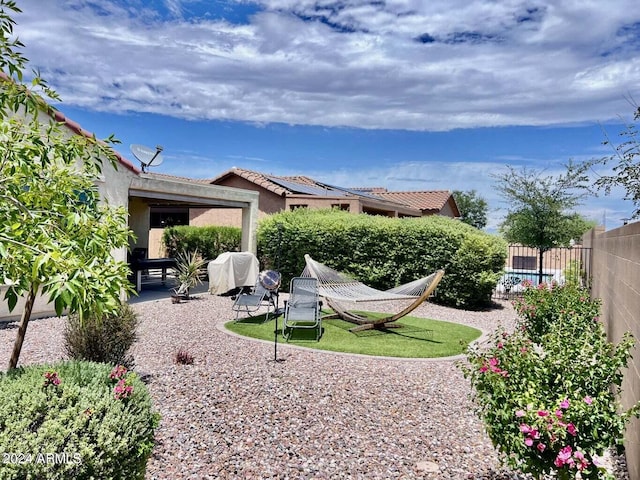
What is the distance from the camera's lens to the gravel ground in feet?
12.8

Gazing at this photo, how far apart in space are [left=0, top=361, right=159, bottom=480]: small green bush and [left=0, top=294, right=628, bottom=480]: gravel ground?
2.72ft

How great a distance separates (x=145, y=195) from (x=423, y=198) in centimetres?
2255

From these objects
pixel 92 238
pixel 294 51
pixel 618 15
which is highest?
pixel 294 51

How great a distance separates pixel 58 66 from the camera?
31.2ft

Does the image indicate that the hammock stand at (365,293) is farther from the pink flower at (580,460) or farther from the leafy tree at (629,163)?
the pink flower at (580,460)

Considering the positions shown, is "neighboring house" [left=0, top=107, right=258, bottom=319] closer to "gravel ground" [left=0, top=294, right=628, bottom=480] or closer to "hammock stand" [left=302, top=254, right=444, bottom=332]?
"gravel ground" [left=0, top=294, right=628, bottom=480]

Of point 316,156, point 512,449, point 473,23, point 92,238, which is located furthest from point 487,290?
point 316,156

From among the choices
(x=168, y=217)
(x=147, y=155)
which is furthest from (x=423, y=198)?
(x=147, y=155)

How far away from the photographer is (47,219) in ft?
9.96

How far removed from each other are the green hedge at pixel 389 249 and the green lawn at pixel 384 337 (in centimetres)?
307

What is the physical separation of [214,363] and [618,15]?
421 inches

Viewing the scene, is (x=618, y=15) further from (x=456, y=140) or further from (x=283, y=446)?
(x=456, y=140)

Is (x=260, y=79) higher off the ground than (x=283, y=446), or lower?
higher

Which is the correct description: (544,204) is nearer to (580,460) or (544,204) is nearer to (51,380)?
(580,460)
